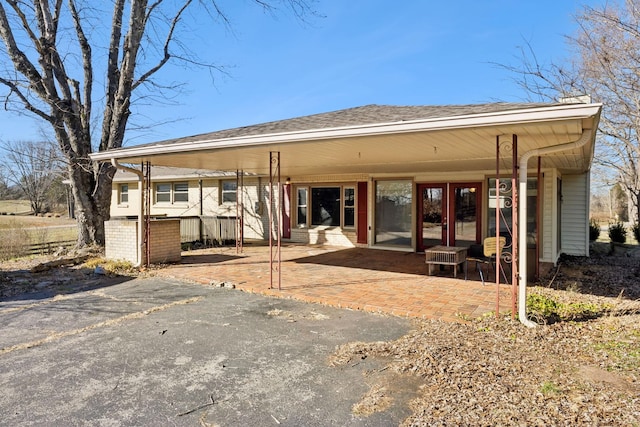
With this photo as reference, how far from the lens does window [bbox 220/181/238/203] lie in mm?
15680

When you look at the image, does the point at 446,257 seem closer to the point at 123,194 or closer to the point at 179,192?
the point at 179,192

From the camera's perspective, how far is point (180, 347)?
4.28 meters

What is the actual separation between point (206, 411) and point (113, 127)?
36.1ft

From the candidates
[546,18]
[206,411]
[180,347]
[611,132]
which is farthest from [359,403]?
[611,132]

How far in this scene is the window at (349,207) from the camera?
13.3 meters

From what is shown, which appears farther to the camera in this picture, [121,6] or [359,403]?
[121,6]

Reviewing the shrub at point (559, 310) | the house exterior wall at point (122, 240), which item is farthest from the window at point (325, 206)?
the shrub at point (559, 310)

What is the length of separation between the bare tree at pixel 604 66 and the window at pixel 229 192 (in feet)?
35.5

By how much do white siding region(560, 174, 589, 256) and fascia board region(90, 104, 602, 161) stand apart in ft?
29.3

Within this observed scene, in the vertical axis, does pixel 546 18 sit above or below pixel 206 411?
above

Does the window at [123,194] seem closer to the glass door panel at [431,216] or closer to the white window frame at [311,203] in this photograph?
the white window frame at [311,203]

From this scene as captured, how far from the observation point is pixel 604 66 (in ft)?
42.9

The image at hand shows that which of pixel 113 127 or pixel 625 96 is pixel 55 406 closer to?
pixel 113 127

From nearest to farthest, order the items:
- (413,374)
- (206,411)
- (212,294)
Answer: (206,411) < (413,374) < (212,294)
